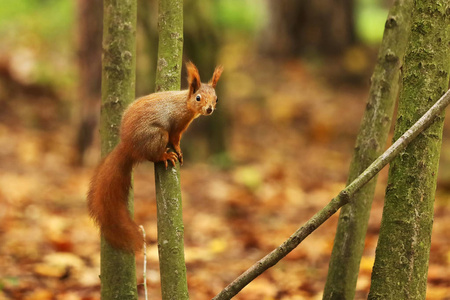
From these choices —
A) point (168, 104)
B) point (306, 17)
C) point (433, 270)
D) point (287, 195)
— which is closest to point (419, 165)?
point (168, 104)

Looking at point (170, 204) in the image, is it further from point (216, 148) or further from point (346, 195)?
point (216, 148)

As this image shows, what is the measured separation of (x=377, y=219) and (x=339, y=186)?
3.81ft

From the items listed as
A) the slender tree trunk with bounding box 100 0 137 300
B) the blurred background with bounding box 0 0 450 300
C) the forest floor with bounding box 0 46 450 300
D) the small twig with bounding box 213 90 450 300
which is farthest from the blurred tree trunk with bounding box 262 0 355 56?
the small twig with bounding box 213 90 450 300

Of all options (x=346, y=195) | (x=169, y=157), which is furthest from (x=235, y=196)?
(x=346, y=195)

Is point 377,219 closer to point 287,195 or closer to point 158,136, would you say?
point 287,195

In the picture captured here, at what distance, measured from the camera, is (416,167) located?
2096mm

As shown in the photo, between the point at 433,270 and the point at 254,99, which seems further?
the point at 254,99

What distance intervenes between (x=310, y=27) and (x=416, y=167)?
7566 millimetres

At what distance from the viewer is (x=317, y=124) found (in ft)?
25.4

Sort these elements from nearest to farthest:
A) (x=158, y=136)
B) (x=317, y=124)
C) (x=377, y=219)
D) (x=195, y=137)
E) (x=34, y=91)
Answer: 1. (x=158, y=136)
2. (x=377, y=219)
3. (x=195, y=137)
4. (x=317, y=124)
5. (x=34, y=91)

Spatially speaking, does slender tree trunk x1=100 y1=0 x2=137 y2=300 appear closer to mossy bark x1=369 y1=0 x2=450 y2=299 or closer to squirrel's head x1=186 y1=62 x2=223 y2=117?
squirrel's head x1=186 y1=62 x2=223 y2=117

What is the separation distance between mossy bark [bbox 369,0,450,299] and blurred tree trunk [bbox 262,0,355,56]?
7.31 m

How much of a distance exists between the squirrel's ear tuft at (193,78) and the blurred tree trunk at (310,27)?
7.15m

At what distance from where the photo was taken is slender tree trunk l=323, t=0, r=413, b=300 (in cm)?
247
